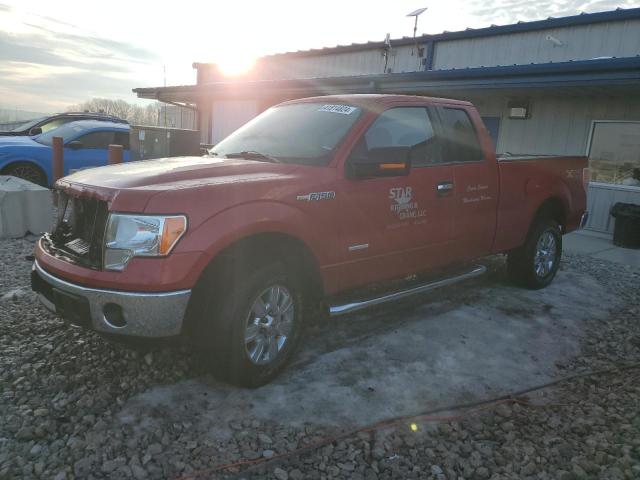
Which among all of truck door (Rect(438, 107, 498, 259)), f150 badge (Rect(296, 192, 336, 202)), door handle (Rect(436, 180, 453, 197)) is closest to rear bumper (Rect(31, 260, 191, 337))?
f150 badge (Rect(296, 192, 336, 202))

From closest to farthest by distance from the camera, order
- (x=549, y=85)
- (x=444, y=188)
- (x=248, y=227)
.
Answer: (x=248, y=227) → (x=444, y=188) → (x=549, y=85)

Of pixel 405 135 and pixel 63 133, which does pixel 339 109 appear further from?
pixel 63 133

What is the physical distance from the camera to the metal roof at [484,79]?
821 cm

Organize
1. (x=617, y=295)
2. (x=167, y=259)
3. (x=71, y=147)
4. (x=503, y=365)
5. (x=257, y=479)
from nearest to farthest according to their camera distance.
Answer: (x=257, y=479) → (x=167, y=259) → (x=503, y=365) → (x=617, y=295) → (x=71, y=147)

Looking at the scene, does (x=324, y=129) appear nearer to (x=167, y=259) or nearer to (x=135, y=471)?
(x=167, y=259)

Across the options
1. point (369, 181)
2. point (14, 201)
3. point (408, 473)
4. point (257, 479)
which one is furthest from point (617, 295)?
point (14, 201)

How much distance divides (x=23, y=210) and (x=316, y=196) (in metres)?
5.34

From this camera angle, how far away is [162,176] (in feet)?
10.3

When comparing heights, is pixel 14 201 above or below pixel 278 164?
below

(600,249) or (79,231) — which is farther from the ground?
(79,231)

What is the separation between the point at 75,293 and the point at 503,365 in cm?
308

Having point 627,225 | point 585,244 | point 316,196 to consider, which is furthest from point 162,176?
point 627,225

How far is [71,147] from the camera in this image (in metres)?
10.2

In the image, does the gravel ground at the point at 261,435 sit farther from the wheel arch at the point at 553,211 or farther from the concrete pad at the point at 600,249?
the concrete pad at the point at 600,249
